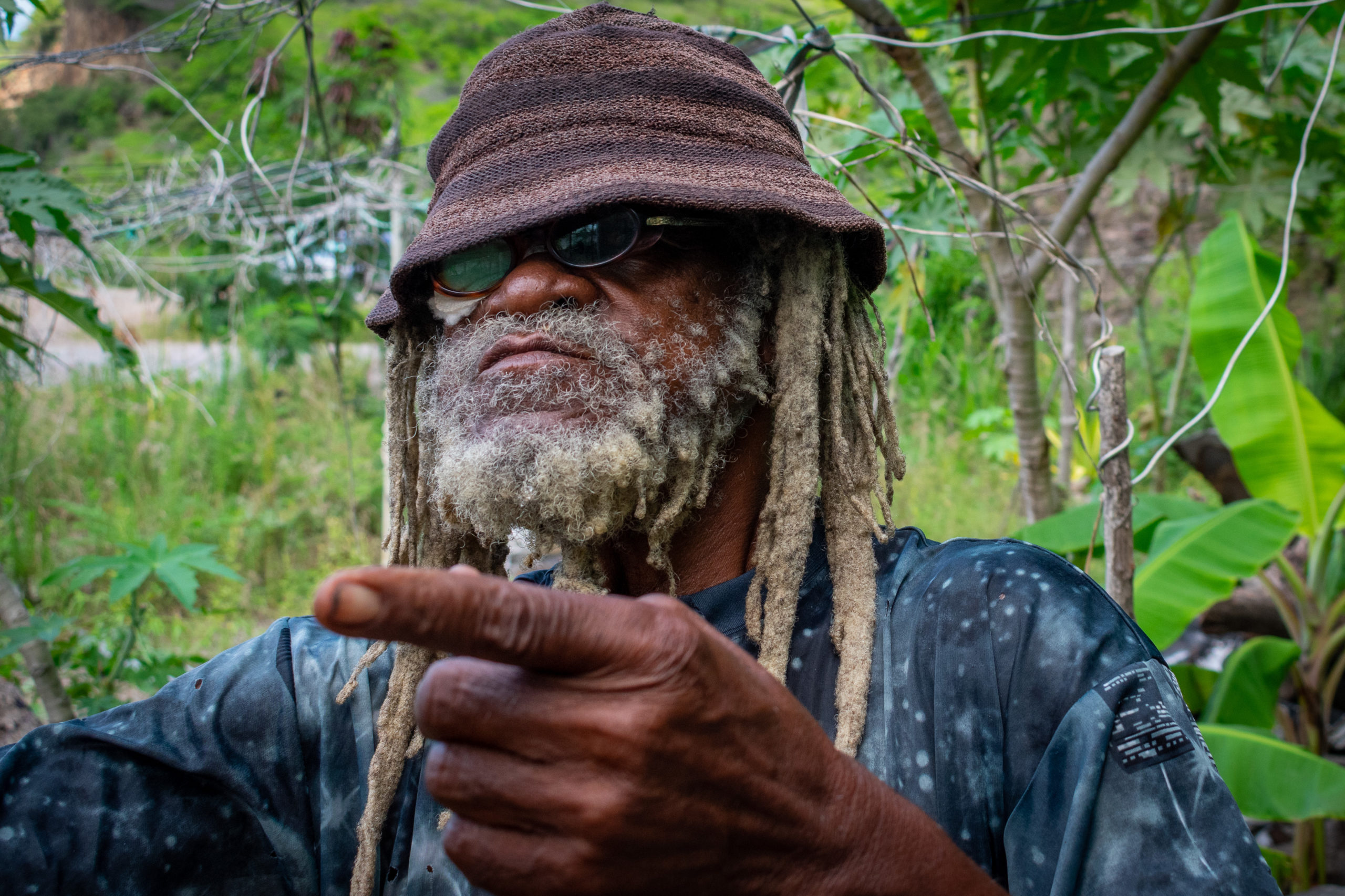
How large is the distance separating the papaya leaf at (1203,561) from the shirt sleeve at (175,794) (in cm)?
235

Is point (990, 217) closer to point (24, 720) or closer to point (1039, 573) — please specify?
point (1039, 573)

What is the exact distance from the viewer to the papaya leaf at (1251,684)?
3.01 metres

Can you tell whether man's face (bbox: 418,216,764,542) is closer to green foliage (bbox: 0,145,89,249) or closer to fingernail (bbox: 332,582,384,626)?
fingernail (bbox: 332,582,384,626)

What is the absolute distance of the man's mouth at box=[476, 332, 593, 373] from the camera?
1513mm

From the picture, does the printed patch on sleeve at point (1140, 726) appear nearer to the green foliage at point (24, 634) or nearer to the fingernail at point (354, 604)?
the fingernail at point (354, 604)

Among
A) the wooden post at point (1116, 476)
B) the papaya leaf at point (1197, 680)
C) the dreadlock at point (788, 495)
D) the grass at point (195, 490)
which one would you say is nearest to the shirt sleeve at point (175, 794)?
the dreadlock at point (788, 495)

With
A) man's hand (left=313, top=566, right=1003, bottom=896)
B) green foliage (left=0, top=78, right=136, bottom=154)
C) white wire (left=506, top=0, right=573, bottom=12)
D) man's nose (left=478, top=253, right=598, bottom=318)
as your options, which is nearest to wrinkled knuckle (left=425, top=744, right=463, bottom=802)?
man's hand (left=313, top=566, right=1003, bottom=896)

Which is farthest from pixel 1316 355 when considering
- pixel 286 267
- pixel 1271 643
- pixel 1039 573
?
pixel 286 267

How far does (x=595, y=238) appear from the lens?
1.52m

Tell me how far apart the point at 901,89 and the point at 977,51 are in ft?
2.43

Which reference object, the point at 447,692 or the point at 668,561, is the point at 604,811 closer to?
the point at 447,692

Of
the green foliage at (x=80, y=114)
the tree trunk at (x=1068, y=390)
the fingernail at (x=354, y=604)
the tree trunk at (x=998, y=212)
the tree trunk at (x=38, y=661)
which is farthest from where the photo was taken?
the green foliage at (x=80, y=114)

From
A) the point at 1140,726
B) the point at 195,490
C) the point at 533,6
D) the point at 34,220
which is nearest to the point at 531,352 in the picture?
the point at 1140,726

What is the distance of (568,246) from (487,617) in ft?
3.19
